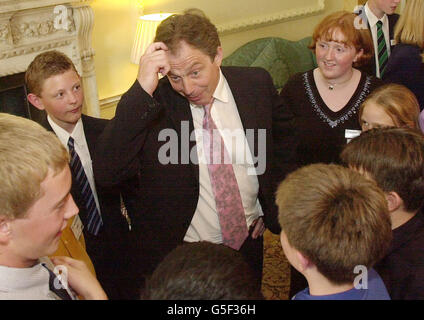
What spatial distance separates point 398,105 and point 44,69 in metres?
1.57

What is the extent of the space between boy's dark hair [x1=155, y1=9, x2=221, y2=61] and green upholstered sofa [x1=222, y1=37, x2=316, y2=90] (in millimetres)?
2994

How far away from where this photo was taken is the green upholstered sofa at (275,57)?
5.05 meters

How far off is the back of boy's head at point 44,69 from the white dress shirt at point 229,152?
0.67 metres

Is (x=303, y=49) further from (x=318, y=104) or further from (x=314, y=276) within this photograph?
(x=314, y=276)

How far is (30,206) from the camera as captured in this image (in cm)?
109

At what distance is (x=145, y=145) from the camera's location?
1979mm

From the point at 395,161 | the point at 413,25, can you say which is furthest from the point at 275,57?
the point at 395,161
